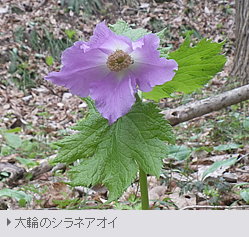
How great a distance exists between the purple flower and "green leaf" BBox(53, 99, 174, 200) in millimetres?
92

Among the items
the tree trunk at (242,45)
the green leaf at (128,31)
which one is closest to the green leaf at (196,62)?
the green leaf at (128,31)

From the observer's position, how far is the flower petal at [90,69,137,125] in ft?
2.61

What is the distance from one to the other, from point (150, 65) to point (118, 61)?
0.11 metres

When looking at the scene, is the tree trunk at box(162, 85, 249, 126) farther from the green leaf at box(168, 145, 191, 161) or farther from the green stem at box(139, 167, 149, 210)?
the green stem at box(139, 167, 149, 210)

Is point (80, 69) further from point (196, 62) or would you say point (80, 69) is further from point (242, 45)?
point (242, 45)

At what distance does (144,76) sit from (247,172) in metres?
1.48

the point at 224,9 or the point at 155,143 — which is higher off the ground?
the point at 224,9

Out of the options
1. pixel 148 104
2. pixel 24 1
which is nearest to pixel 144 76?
pixel 148 104

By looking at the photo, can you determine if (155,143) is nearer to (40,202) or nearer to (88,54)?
(88,54)

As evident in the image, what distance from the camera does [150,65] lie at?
0.82 meters

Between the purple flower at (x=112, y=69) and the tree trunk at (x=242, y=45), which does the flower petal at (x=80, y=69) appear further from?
the tree trunk at (x=242, y=45)

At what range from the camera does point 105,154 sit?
2.86ft

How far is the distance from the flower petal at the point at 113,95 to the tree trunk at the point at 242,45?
278 centimetres

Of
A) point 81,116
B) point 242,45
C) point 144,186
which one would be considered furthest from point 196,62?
point 81,116
